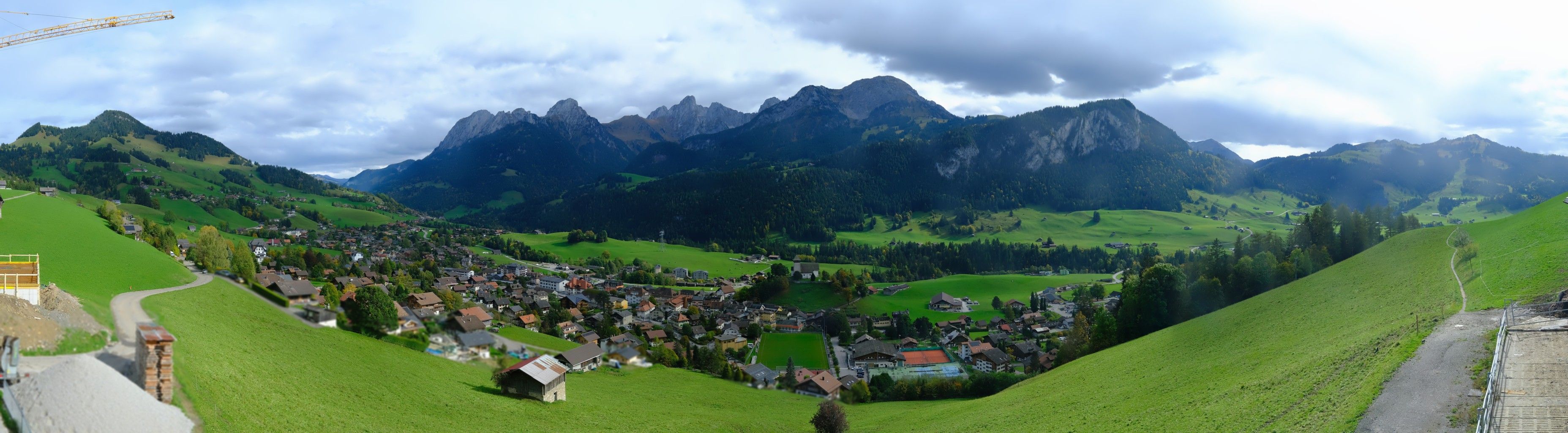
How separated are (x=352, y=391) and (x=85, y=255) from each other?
1016 inches

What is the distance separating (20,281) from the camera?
2189cm

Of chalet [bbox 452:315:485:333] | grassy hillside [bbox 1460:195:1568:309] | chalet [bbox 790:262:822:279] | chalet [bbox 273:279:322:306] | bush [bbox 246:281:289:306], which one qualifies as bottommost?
chalet [bbox 790:262:822:279]

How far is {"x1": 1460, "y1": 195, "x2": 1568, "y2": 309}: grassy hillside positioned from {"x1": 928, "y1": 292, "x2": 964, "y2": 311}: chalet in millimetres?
65853

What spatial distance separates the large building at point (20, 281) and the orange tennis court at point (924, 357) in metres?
62.8

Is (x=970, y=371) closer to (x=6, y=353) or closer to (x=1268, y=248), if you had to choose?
(x=1268, y=248)

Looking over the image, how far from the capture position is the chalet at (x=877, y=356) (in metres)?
70.9

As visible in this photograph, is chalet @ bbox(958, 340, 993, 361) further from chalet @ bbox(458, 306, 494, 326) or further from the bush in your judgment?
the bush

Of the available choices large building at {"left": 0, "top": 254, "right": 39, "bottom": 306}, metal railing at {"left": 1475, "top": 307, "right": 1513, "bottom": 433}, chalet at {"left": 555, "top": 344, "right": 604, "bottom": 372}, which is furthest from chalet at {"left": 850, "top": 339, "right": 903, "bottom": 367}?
large building at {"left": 0, "top": 254, "right": 39, "bottom": 306}

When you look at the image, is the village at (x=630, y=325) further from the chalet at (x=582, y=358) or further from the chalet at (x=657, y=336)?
the chalet at (x=657, y=336)

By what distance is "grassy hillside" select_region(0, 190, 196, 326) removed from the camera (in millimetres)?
30750

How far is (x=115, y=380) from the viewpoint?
13.1 meters

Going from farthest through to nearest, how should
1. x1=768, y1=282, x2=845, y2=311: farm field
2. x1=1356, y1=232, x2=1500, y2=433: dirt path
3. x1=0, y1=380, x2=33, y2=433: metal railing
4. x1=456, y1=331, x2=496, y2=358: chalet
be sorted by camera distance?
x1=768, y1=282, x2=845, y2=311: farm field → x1=456, y1=331, x2=496, y2=358: chalet → x1=1356, y1=232, x2=1500, y2=433: dirt path → x1=0, y1=380, x2=33, y2=433: metal railing

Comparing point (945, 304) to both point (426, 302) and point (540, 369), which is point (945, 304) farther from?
point (540, 369)

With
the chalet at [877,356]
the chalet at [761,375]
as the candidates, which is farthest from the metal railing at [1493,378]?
the chalet at [877,356]
